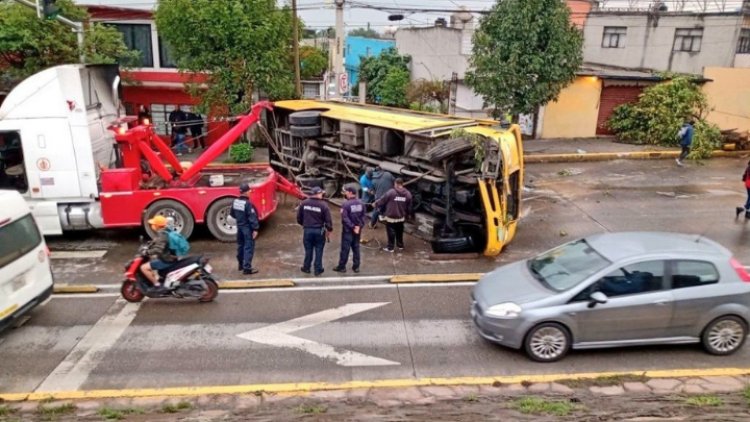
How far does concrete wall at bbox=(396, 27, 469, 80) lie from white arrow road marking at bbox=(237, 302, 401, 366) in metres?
22.2

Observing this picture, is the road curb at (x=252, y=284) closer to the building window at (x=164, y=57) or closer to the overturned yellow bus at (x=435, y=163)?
the overturned yellow bus at (x=435, y=163)

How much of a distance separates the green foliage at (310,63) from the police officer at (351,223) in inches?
650

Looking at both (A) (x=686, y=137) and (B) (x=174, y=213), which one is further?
(A) (x=686, y=137)

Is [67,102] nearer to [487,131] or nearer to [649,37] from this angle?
[487,131]

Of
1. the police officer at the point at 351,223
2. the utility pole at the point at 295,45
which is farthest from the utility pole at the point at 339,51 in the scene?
the police officer at the point at 351,223

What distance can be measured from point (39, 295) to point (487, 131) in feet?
25.8

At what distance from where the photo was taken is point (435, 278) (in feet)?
34.4

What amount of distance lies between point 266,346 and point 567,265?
13.5ft

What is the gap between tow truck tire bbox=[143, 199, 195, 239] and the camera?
12.1 m

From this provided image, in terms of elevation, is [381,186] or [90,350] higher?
[381,186]

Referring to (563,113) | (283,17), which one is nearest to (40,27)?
(283,17)

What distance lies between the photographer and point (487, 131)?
1141 centimetres

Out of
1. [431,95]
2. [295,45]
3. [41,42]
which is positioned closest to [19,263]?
[41,42]

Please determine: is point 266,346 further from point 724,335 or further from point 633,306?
point 724,335
